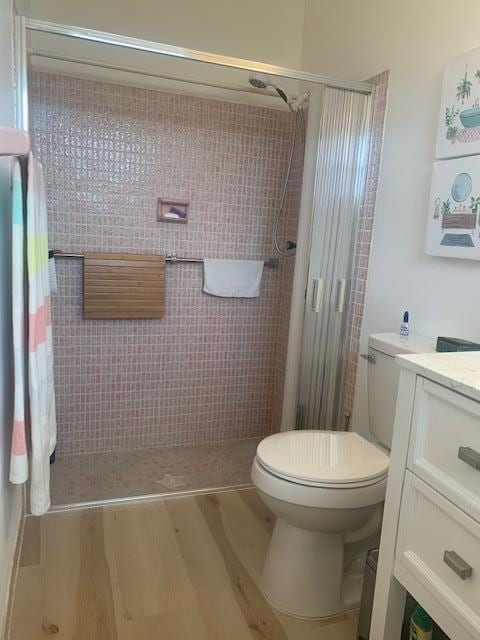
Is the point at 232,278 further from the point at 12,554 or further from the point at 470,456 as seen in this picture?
the point at 470,456

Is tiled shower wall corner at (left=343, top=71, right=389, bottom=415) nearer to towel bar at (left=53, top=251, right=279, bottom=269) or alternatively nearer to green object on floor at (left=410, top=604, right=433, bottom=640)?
towel bar at (left=53, top=251, right=279, bottom=269)

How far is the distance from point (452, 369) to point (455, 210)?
2.60ft

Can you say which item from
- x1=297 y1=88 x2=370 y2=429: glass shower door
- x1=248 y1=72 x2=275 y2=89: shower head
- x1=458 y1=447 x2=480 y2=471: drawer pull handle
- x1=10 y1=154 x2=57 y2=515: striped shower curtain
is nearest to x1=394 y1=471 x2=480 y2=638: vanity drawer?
x1=458 y1=447 x2=480 y2=471: drawer pull handle

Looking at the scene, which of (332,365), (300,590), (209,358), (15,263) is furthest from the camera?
(209,358)

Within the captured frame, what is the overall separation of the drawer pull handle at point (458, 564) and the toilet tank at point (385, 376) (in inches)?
29.8

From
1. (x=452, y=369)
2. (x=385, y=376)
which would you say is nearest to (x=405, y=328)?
(x=385, y=376)

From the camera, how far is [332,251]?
2139mm

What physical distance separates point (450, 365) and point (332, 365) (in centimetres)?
117

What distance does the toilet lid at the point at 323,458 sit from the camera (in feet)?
4.98

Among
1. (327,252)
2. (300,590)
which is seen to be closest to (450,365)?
(300,590)

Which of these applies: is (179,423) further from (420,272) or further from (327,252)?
(420,272)

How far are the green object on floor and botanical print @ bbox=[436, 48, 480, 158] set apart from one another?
1.33m

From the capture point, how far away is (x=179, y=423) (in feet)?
9.26

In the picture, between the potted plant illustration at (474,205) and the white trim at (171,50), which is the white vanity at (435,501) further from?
the white trim at (171,50)
